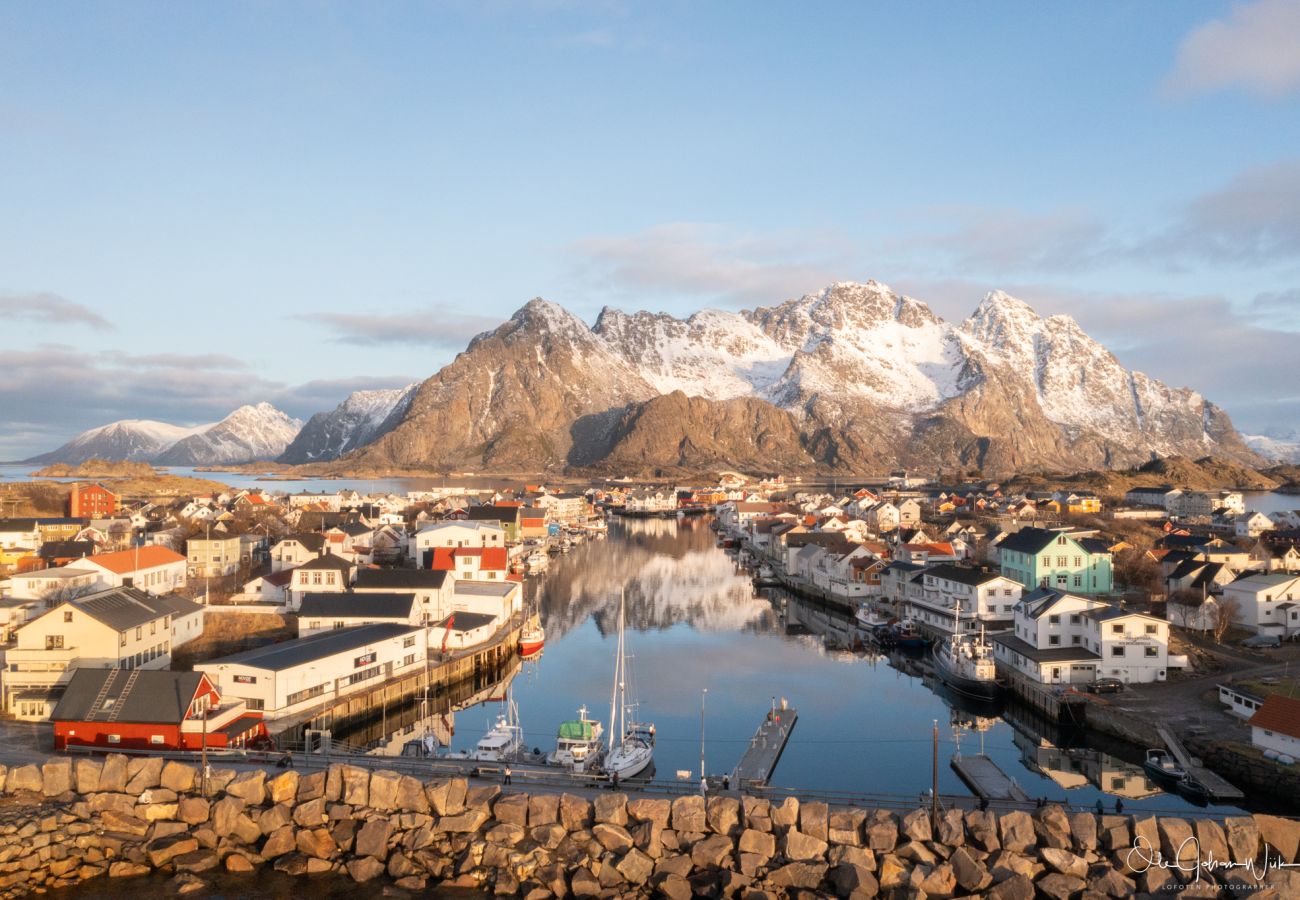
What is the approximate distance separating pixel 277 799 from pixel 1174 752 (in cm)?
1528

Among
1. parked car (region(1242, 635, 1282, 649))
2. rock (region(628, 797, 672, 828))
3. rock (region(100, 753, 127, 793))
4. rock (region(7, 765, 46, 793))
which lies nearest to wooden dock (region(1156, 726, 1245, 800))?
parked car (region(1242, 635, 1282, 649))

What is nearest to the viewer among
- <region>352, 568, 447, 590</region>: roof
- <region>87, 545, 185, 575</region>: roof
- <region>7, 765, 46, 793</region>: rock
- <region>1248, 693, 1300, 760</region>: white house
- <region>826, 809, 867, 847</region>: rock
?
<region>826, 809, 867, 847</region>: rock

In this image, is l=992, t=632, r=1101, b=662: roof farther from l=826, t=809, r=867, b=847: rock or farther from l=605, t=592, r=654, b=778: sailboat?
l=826, t=809, r=867, b=847: rock

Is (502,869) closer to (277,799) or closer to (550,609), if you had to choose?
(277,799)

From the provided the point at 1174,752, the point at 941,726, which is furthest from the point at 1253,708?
the point at 941,726

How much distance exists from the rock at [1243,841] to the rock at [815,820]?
4.75 meters

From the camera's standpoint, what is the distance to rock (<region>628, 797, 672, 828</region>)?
1146 centimetres

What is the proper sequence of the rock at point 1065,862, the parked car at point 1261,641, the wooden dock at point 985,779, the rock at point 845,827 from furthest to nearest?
the parked car at point 1261,641 < the wooden dock at point 985,779 < the rock at point 845,827 < the rock at point 1065,862

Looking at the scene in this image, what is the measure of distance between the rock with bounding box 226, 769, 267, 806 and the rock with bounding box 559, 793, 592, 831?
413 centimetres

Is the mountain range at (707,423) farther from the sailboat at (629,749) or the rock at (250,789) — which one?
the rock at (250,789)

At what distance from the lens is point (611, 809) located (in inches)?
457

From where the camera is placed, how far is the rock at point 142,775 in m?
12.3

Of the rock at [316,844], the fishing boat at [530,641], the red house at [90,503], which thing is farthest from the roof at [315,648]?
the red house at [90,503]
